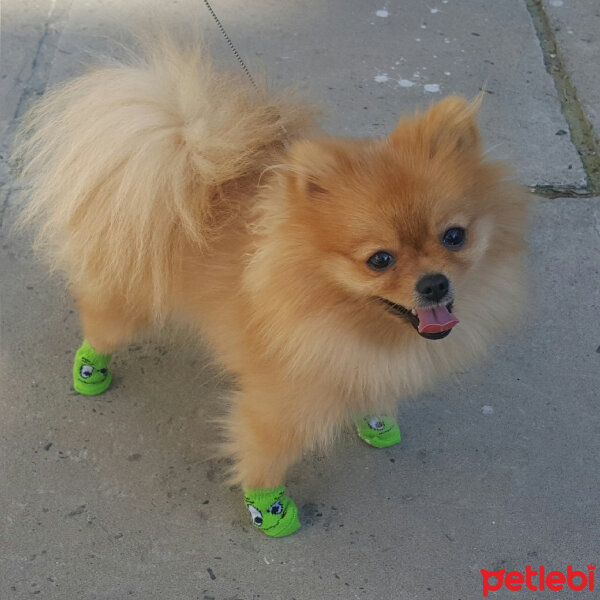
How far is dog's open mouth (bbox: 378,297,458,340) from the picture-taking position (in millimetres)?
1871

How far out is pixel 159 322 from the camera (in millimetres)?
2490

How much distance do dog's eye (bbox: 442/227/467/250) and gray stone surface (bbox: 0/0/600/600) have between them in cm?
102

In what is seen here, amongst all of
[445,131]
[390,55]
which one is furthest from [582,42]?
[445,131]

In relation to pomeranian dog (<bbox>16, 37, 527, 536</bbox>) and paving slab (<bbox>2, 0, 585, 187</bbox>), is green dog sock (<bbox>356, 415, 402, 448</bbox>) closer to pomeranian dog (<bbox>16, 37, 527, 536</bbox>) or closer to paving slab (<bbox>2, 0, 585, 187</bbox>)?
pomeranian dog (<bbox>16, 37, 527, 536</bbox>)

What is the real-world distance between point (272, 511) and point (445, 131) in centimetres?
126

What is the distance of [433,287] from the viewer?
70.5 inches

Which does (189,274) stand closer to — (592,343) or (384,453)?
(384,453)

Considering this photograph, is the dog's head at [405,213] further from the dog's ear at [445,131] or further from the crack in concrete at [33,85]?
→ the crack in concrete at [33,85]

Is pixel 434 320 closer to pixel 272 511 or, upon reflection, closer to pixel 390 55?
pixel 272 511

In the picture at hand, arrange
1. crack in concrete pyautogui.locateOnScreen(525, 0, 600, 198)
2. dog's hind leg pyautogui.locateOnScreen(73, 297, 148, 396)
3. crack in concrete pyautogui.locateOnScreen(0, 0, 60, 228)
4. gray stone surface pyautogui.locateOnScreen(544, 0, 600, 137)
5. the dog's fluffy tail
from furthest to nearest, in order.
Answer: gray stone surface pyautogui.locateOnScreen(544, 0, 600, 137) → crack in concrete pyautogui.locateOnScreen(525, 0, 600, 198) → crack in concrete pyautogui.locateOnScreen(0, 0, 60, 228) → dog's hind leg pyautogui.locateOnScreen(73, 297, 148, 396) → the dog's fluffy tail

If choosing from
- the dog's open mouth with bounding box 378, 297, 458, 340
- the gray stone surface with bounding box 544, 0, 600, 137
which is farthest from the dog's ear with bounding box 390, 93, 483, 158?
the gray stone surface with bounding box 544, 0, 600, 137

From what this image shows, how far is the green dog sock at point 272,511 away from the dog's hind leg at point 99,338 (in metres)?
0.69

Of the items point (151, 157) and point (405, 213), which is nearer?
point (405, 213)

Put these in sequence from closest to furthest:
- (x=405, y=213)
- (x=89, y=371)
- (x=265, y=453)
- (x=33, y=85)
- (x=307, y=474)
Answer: (x=405, y=213)
(x=265, y=453)
(x=307, y=474)
(x=89, y=371)
(x=33, y=85)
